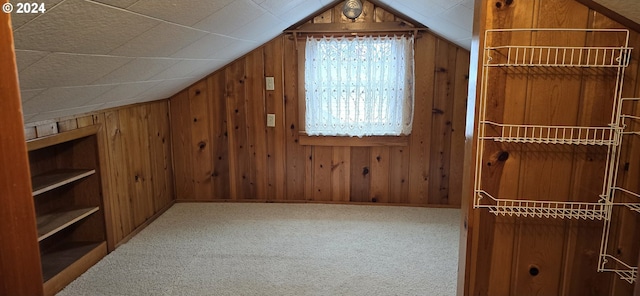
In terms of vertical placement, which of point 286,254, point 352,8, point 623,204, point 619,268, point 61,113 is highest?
point 352,8

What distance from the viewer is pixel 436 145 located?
362 cm

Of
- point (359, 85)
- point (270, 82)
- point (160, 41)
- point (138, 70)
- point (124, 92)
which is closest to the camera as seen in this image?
point (160, 41)

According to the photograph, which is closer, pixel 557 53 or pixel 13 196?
pixel 13 196

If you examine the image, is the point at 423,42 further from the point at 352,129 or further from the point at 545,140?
the point at 545,140

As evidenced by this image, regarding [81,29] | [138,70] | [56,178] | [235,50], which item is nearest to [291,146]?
[235,50]

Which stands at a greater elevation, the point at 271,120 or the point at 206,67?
the point at 206,67

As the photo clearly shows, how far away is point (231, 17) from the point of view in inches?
82.3

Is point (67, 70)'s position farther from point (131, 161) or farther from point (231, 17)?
point (131, 161)

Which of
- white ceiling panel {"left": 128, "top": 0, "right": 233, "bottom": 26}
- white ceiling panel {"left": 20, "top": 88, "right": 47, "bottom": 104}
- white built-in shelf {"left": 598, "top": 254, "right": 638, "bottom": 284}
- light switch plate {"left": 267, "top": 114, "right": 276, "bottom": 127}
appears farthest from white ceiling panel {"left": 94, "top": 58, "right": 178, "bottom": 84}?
white built-in shelf {"left": 598, "top": 254, "right": 638, "bottom": 284}

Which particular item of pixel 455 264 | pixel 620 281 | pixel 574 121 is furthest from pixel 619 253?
pixel 455 264

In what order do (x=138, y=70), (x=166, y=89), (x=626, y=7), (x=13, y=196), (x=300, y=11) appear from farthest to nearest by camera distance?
(x=166, y=89), (x=300, y=11), (x=138, y=70), (x=626, y=7), (x=13, y=196)

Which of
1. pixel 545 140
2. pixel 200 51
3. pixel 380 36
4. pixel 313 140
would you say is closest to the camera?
pixel 545 140

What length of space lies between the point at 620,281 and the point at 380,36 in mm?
2538

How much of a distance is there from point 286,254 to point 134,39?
1695 millimetres
